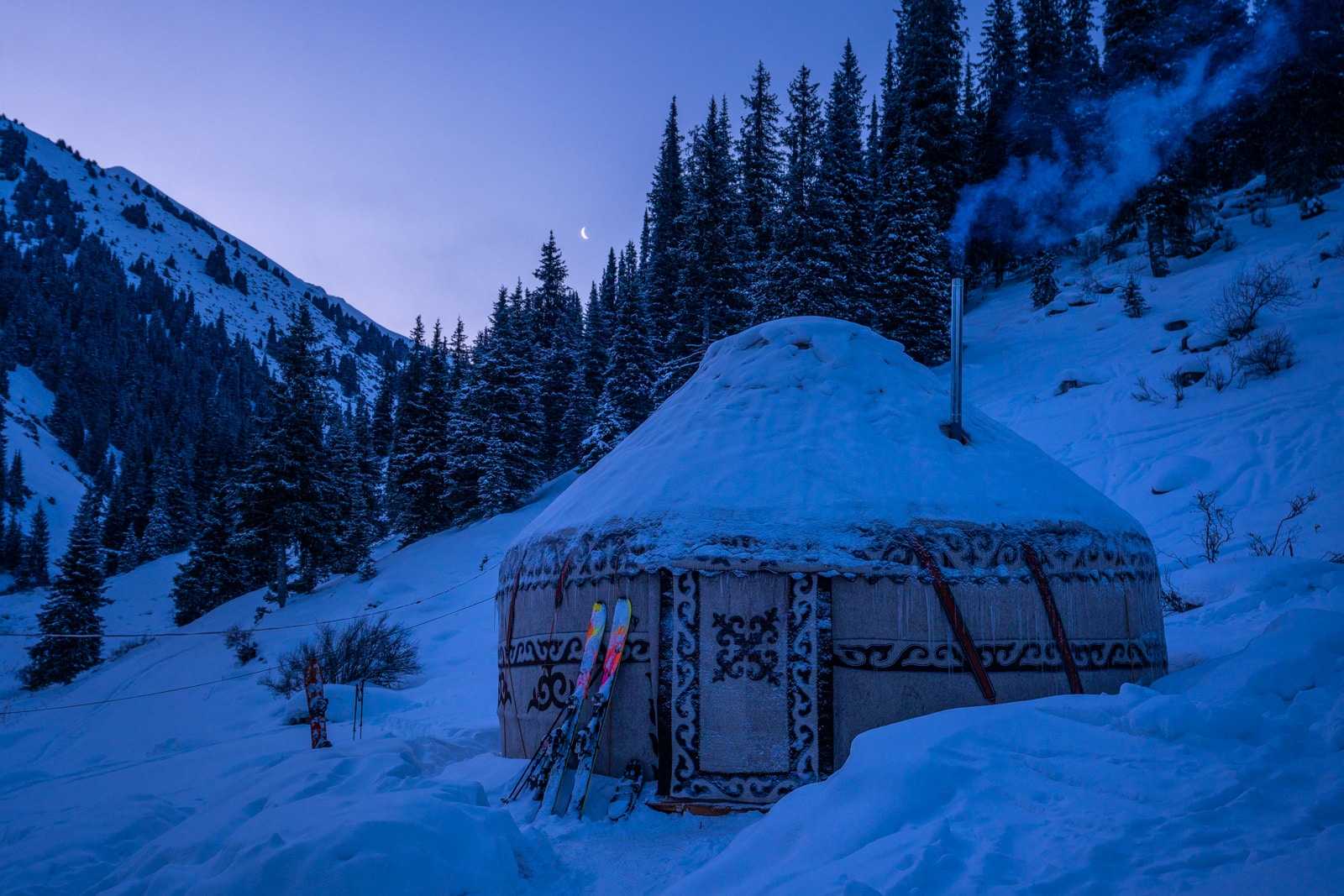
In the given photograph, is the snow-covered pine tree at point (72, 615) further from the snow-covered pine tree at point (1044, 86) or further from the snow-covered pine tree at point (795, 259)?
the snow-covered pine tree at point (1044, 86)

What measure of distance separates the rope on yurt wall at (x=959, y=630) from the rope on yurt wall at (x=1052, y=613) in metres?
0.52

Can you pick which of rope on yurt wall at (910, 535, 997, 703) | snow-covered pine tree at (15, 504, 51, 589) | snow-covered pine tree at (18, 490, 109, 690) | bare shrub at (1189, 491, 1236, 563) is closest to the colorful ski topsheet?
rope on yurt wall at (910, 535, 997, 703)

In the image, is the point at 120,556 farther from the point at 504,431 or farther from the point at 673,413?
the point at 673,413

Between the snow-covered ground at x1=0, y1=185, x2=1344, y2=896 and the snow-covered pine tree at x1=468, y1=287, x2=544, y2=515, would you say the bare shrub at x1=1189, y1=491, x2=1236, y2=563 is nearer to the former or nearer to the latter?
the snow-covered ground at x1=0, y1=185, x2=1344, y2=896

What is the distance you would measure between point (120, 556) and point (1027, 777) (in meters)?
46.5

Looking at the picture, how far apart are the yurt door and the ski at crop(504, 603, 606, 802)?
1.41ft

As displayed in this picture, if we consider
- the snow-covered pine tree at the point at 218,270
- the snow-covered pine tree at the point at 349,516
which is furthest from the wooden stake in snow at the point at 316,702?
the snow-covered pine tree at the point at 218,270

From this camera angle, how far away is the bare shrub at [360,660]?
458 inches

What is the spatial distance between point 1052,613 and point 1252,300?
1230 cm

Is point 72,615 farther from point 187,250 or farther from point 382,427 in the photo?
point 187,250

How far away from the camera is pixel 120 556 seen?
3841 cm

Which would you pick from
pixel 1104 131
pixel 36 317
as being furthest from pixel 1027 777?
pixel 36 317

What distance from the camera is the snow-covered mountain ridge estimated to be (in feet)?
333

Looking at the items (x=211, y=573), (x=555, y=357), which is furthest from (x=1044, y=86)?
(x=211, y=573)
